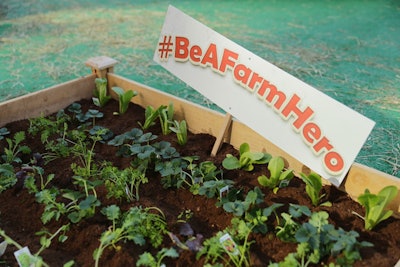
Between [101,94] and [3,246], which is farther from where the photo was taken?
[101,94]

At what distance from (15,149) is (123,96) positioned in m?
0.53

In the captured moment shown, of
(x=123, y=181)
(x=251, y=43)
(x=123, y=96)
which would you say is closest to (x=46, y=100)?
(x=123, y=96)

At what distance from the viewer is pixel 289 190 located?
1473mm

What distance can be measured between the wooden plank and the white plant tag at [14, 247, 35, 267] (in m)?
0.86

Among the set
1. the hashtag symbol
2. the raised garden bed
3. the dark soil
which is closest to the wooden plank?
the raised garden bed

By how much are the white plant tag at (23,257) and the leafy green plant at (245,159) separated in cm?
73

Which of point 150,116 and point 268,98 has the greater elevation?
point 268,98

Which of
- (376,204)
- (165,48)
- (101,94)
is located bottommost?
(101,94)

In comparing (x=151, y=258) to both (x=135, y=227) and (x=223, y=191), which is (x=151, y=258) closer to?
(x=135, y=227)

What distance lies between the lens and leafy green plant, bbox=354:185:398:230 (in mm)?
1242

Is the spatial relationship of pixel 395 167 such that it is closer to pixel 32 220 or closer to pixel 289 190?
pixel 289 190

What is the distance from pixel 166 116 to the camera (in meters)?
1.81

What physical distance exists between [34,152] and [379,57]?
8.17 ft

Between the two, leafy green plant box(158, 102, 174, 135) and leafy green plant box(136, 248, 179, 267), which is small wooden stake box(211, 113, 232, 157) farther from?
leafy green plant box(136, 248, 179, 267)
